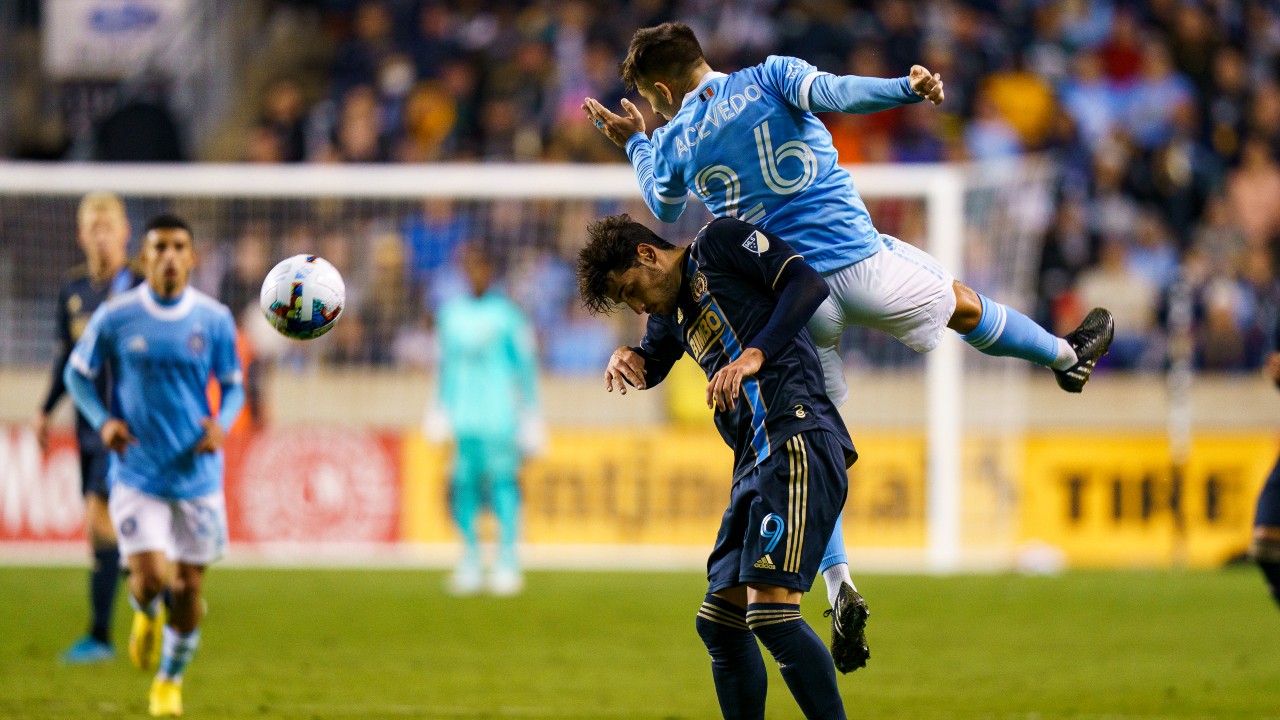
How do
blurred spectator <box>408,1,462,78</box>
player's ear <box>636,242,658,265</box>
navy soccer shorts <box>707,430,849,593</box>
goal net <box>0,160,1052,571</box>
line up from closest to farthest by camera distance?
1. navy soccer shorts <box>707,430,849,593</box>
2. player's ear <box>636,242,658,265</box>
3. goal net <box>0,160,1052,571</box>
4. blurred spectator <box>408,1,462,78</box>

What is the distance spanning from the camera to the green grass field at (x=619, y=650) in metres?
8.46

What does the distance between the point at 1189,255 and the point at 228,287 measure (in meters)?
10.2

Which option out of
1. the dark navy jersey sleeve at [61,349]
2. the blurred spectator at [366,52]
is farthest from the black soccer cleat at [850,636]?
the blurred spectator at [366,52]

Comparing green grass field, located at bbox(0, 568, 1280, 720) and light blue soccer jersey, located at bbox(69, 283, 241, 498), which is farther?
green grass field, located at bbox(0, 568, 1280, 720)

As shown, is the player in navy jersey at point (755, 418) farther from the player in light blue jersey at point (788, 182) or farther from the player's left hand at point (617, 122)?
the player's left hand at point (617, 122)

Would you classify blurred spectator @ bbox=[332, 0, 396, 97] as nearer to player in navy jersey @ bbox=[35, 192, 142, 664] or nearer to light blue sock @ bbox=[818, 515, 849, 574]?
player in navy jersey @ bbox=[35, 192, 142, 664]

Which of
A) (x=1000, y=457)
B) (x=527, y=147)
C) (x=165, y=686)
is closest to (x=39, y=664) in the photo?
(x=165, y=686)

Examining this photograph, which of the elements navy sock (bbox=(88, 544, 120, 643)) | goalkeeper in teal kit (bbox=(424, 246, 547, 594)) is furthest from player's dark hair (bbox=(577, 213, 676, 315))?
goalkeeper in teal kit (bbox=(424, 246, 547, 594))

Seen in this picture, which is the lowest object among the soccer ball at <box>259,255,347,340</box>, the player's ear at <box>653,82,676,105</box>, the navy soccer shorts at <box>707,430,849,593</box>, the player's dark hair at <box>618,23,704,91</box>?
the navy soccer shorts at <box>707,430,849,593</box>

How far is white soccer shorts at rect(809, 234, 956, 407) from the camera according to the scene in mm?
6469

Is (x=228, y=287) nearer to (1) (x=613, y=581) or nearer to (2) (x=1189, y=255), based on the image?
(1) (x=613, y=581)

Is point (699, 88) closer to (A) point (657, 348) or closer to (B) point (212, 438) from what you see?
(A) point (657, 348)

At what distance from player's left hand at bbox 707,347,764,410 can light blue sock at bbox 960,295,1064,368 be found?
63.5 inches

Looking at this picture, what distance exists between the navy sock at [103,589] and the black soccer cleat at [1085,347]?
238 inches
